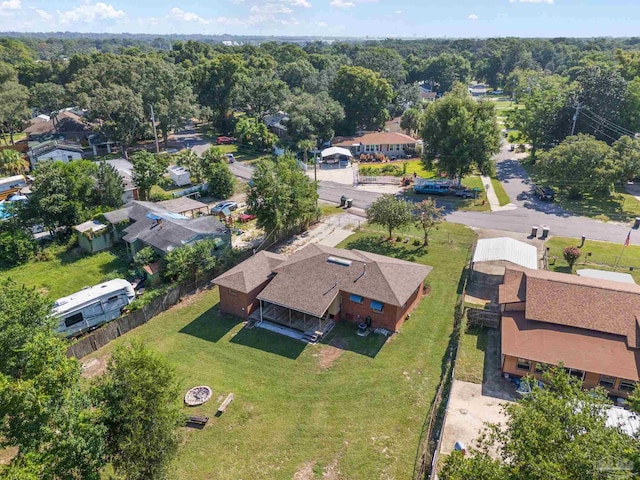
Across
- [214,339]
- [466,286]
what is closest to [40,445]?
[214,339]

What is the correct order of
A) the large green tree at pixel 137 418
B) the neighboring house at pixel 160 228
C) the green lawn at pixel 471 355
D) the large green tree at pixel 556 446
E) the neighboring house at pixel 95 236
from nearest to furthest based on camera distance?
1. the large green tree at pixel 556 446
2. the large green tree at pixel 137 418
3. the green lawn at pixel 471 355
4. the neighboring house at pixel 160 228
5. the neighboring house at pixel 95 236

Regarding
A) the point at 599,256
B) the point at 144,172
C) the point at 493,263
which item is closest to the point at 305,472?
the point at 493,263

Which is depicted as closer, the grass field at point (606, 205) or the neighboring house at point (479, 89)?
the grass field at point (606, 205)

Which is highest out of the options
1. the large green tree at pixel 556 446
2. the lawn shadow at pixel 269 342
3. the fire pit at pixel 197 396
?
the large green tree at pixel 556 446

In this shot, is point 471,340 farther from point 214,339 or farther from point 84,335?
point 84,335

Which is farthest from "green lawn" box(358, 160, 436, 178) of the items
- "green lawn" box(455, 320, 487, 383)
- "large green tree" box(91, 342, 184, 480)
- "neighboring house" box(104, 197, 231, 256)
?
"large green tree" box(91, 342, 184, 480)

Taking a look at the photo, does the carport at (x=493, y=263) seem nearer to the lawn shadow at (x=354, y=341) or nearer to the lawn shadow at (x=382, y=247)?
the lawn shadow at (x=382, y=247)

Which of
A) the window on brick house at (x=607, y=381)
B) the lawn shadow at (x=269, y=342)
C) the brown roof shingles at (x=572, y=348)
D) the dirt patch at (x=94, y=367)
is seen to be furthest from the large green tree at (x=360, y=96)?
the window on brick house at (x=607, y=381)

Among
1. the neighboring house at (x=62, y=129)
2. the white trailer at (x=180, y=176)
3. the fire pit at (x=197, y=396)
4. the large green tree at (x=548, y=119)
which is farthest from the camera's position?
the neighboring house at (x=62, y=129)
